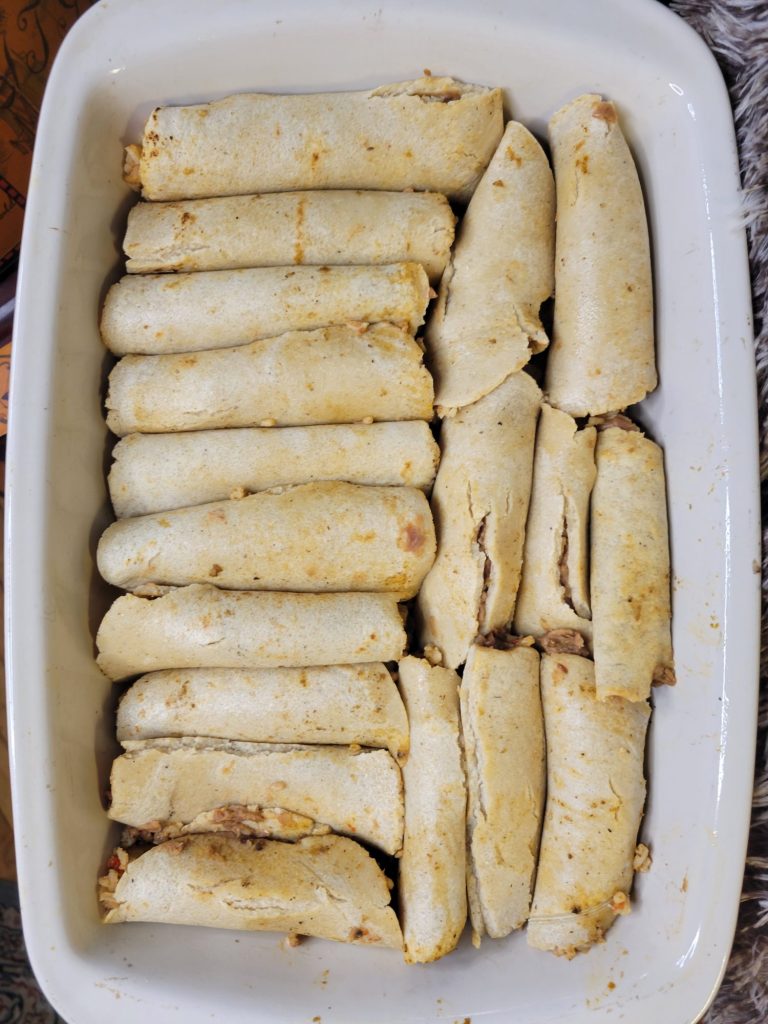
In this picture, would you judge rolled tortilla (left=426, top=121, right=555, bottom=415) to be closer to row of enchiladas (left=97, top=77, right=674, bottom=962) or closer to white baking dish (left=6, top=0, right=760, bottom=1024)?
row of enchiladas (left=97, top=77, right=674, bottom=962)

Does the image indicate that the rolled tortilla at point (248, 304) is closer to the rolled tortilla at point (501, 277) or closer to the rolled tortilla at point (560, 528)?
the rolled tortilla at point (501, 277)

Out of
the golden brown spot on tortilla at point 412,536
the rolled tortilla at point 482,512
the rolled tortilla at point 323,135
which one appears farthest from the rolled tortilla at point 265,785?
the rolled tortilla at point 323,135

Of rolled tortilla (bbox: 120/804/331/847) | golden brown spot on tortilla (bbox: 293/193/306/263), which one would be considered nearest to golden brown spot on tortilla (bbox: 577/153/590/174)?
golden brown spot on tortilla (bbox: 293/193/306/263)

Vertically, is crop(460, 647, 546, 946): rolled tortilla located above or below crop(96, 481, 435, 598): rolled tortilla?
below

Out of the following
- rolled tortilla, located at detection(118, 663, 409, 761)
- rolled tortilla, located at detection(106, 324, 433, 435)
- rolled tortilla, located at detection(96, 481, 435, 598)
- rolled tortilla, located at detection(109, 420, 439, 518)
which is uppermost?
rolled tortilla, located at detection(106, 324, 433, 435)

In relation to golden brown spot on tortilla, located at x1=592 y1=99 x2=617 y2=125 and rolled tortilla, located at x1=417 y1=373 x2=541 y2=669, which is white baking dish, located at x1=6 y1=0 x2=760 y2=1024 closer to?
golden brown spot on tortilla, located at x1=592 y1=99 x2=617 y2=125

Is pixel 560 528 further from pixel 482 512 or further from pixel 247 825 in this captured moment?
pixel 247 825

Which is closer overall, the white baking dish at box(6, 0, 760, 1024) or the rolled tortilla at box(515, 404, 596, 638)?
the white baking dish at box(6, 0, 760, 1024)

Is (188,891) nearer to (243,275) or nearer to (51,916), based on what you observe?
(51,916)
